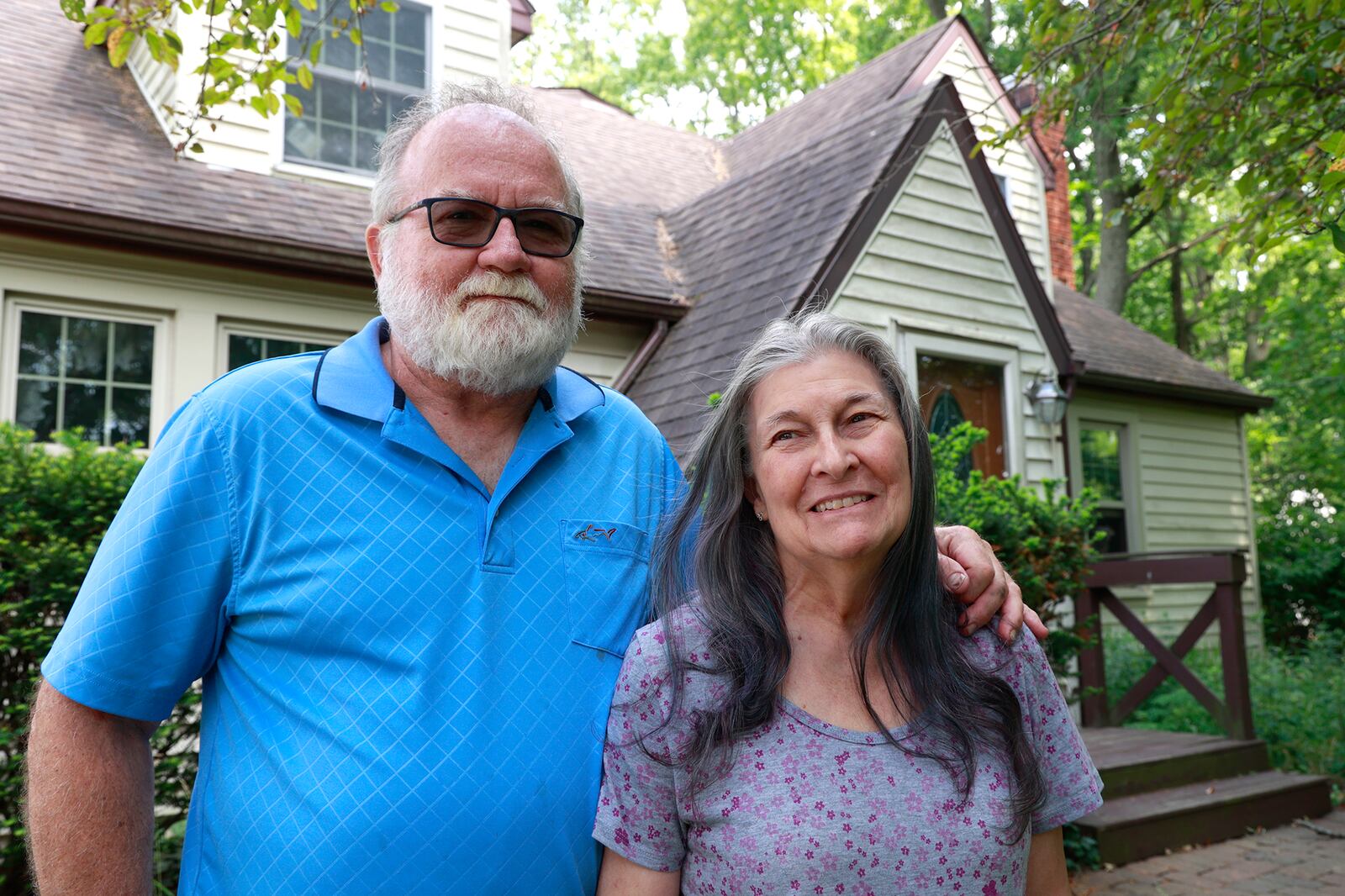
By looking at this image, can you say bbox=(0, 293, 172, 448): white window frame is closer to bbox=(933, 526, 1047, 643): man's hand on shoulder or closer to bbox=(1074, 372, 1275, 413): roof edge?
bbox=(933, 526, 1047, 643): man's hand on shoulder

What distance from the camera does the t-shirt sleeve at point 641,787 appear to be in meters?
1.83

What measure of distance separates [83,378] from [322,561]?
19.1 feet

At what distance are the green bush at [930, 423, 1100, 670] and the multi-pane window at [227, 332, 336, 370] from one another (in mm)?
4384

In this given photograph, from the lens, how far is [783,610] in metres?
2.08

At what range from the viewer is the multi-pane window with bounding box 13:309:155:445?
21.6 ft

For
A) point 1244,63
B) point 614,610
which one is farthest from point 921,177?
point 614,610

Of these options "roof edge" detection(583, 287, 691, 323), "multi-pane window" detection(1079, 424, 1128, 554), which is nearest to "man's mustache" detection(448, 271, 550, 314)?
"roof edge" detection(583, 287, 691, 323)

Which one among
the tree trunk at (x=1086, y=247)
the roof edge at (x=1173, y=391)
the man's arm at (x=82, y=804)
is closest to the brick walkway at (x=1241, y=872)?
the man's arm at (x=82, y=804)

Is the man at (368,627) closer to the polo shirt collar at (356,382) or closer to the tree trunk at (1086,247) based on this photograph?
the polo shirt collar at (356,382)

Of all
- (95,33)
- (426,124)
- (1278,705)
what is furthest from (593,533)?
(1278,705)

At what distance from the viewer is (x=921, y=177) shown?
8.04 metres

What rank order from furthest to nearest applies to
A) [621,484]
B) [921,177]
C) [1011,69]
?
[1011,69] → [921,177] → [621,484]

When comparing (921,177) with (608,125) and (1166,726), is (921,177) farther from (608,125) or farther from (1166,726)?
(608,125)

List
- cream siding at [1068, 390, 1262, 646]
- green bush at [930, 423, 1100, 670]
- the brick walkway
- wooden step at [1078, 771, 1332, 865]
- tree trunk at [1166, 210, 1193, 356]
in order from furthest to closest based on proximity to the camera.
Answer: tree trunk at [1166, 210, 1193, 356]
cream siding at [1068, 390, 1262, 646]
wooden step at [1078, 771, 1332, 865]
the brick walkway
green bush at [930, 423, 1100, 670]
